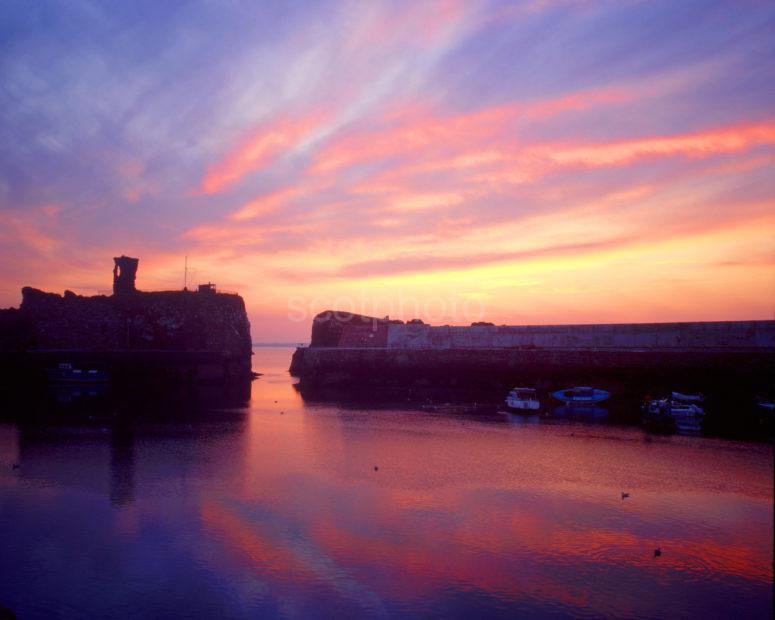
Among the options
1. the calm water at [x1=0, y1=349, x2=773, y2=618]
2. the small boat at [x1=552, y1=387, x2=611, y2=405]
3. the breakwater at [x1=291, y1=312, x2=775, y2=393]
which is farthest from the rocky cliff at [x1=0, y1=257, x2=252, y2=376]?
the calm water at [x1=0, y1=349, x2=773, y2=618]

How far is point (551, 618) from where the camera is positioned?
521 inches

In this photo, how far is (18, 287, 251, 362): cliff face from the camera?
276ft

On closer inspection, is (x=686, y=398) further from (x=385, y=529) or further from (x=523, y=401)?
(x=385, y=529)

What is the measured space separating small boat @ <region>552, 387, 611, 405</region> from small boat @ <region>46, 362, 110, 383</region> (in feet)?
175

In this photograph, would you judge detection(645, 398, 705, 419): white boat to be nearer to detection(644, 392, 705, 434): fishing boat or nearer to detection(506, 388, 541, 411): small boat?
detection(644, 392, 705, 434): fishing boat

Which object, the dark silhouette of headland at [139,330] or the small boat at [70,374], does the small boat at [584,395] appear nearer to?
the dark silhouette of headland at [139,330]

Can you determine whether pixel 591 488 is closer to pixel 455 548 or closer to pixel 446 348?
pixel 455 548

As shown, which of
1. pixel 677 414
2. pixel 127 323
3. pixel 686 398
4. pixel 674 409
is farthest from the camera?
pixel 127 323

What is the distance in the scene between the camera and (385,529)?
18.9m

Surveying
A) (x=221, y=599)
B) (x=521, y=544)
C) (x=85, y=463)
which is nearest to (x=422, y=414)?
(x=85, y=463)

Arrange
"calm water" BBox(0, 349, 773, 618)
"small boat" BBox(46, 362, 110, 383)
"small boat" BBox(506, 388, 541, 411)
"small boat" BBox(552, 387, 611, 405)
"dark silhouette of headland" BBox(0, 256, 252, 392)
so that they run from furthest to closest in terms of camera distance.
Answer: "dark silhouette of headland" BBox(0, 256, 252, 392), "small boat" BBox(46, 362, 110, 383), "small boat" BBox(552, 387, 611, 405), "small boat" BBox(506, 388, 541, 411), "calm water" BBox(0, 349, 773, 618)

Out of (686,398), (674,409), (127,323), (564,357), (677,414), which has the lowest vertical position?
(677,414)

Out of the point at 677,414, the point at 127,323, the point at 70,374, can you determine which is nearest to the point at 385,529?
the point at 677,414

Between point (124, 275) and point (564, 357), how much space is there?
68.0m
